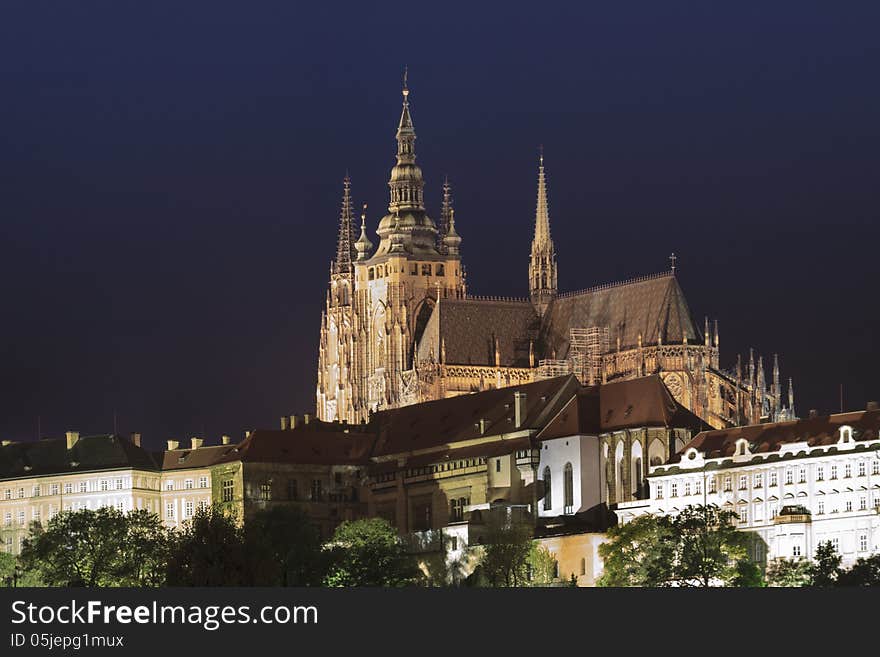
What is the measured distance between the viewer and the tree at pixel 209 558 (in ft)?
537

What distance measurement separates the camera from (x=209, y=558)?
166m

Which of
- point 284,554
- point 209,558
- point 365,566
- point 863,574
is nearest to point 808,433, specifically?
point 863,574

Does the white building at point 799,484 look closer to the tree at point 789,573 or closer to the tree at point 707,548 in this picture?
the tree at point 789,573

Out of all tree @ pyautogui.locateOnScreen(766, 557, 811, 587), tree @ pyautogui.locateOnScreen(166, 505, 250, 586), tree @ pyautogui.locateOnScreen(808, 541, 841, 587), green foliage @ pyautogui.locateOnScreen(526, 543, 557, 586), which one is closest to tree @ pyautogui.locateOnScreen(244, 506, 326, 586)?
tree @ pyautogui.locateOnScreen(166, 505, 250, 586)

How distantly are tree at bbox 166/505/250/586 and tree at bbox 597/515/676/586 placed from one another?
71.7 feet

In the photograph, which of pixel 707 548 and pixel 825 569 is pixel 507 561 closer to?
pixel 707 548

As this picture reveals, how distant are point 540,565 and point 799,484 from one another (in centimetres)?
1508

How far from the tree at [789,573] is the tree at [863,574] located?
192 cm

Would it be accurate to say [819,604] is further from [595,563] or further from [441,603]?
[595,563]

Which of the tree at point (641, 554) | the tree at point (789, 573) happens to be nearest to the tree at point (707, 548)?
the tree at point (641, 554)

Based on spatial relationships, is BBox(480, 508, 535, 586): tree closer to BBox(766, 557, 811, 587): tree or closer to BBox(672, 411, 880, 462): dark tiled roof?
BBox(672, 411, 880, 462): dark tiled roof

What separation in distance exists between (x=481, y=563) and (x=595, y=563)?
681 cm

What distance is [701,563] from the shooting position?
180 m

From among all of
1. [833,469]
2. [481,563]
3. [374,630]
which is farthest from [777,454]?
[374,630]
